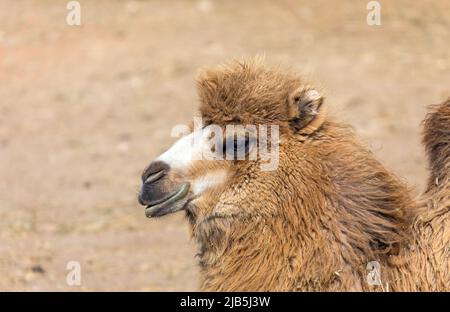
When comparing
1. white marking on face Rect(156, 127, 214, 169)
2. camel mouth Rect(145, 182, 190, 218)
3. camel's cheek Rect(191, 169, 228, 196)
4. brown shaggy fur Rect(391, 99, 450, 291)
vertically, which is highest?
white marking on face Rect(156, 127, 214, 169)

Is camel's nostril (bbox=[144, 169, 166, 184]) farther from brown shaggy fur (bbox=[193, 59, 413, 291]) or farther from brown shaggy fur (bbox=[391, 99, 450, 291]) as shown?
brown shaggy fur (bbox=[391, 99, 450, 291])

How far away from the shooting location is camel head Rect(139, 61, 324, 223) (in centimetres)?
540

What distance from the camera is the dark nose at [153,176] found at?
5445mm

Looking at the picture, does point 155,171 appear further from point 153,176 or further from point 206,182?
point 206,182

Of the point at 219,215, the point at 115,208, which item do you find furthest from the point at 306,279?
the point at 115,208

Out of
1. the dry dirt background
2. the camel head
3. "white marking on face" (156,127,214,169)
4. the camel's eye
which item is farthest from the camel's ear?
the dry dirt background

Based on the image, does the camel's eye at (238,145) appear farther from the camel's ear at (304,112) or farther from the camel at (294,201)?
the camel's ear at (304,112)

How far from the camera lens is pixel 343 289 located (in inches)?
207

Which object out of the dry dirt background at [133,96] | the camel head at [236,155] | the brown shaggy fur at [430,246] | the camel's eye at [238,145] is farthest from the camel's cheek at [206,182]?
the dry dirt background at [133,96]

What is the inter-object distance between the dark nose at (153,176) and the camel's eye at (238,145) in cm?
33

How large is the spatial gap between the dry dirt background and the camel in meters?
3.19

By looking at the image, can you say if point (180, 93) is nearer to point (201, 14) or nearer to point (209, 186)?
point (201, 14)

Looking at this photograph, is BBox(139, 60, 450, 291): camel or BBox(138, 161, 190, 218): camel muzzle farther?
BBox(138, 161, 190, 218): camel muzzle

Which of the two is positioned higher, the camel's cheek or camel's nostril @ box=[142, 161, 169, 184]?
camel's nostril @ box=[142, 161, 169, 184]
